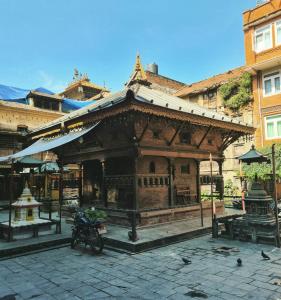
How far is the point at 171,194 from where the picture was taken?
12359mm

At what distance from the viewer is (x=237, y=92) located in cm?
2739

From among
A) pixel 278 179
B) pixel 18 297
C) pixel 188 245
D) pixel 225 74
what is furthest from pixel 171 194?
pixel 225 74

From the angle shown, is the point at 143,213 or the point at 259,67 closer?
the point at 143,213

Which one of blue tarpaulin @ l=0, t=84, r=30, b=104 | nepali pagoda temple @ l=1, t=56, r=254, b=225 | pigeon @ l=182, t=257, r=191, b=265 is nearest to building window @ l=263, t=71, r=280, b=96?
nepali pagoda temple @ l=1, t=56, r=254, b=225

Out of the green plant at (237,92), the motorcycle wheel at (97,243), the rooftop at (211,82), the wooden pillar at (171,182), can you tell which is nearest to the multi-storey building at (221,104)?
the rooftop at (211,82)

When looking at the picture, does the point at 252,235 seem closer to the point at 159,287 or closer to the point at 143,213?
the point at 143,213

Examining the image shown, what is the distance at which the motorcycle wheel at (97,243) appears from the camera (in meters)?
8.32

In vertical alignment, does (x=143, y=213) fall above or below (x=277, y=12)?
below

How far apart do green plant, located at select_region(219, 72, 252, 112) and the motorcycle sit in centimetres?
2180

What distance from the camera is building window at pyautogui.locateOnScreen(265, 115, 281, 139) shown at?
23.4 m

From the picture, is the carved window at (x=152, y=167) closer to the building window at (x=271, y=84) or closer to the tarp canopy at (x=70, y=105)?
the building window at (x=271, y=84)

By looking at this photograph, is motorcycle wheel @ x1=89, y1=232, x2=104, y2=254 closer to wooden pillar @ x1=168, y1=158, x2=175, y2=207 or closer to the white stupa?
the white stupa

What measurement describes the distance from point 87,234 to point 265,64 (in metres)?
21.3

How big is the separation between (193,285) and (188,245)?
344cm
